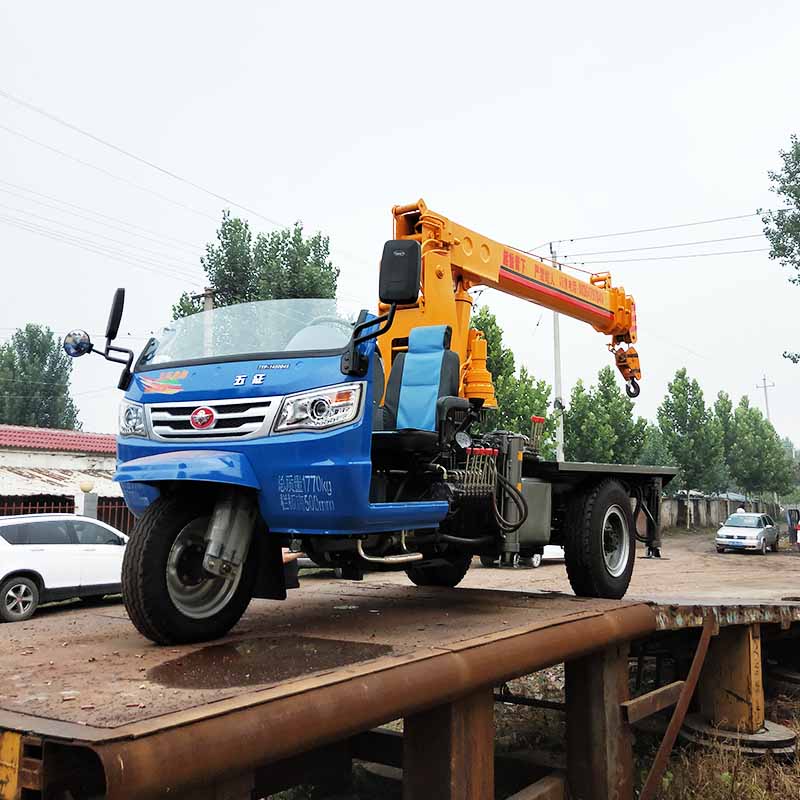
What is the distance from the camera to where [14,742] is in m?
2.22

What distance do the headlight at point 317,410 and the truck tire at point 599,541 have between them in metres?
2.56

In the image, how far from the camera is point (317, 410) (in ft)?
12.7

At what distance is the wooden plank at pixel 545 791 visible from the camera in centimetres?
411

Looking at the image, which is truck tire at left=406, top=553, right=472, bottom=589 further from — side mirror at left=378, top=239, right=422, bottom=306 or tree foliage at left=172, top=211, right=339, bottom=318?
tree foliage at left=172, top=211, right=339, bottom=318

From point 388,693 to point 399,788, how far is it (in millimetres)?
3247

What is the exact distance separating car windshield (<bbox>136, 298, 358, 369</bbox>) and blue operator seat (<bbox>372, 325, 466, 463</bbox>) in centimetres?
64

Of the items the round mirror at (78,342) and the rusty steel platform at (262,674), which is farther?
the round mirror at (78,342)

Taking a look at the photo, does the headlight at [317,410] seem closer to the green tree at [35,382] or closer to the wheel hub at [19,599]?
the wheel hub at [19,599]

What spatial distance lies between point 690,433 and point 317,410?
42.5 metres

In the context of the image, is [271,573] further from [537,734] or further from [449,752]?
[537,734]

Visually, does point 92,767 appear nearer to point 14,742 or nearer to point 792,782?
point 14,742

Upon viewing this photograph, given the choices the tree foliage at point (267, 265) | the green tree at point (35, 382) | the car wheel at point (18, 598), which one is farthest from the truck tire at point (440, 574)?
the green tree at point (35, 382)

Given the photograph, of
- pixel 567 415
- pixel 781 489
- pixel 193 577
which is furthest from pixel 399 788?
pixel 781 489

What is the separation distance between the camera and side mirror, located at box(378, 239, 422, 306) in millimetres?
3939
